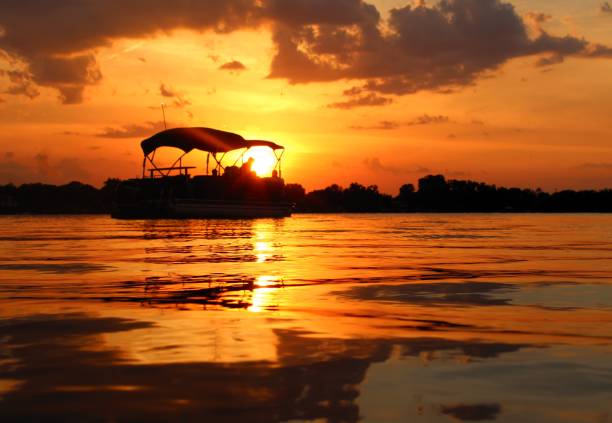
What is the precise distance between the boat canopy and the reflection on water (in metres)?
48.4

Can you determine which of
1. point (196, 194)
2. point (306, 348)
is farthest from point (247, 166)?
point (306, 348)

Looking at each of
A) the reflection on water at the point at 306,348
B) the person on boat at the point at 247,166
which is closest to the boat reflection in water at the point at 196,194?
the person on boat at the point at 247,166

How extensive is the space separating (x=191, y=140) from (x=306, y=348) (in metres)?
56.5

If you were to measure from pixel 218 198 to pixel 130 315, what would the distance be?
67.2 meters

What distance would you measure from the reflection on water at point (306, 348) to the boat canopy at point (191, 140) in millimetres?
48409

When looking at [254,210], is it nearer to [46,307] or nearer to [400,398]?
[46,307]

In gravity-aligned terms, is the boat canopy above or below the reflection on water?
above

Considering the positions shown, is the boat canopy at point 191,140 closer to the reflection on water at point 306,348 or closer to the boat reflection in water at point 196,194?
the boat reflection in water at point 196,194

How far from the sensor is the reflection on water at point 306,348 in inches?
179

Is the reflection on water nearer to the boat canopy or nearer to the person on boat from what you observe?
the boat canopy

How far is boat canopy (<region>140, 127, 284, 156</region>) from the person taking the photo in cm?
6172

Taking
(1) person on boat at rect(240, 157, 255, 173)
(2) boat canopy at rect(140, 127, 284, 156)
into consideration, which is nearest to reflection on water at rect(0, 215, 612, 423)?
(2) boat canopy at rect(140, 127, 284, 156)

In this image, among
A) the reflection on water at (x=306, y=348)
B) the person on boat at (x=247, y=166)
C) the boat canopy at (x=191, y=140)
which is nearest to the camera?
the reflection on water at (x=306, y=348)

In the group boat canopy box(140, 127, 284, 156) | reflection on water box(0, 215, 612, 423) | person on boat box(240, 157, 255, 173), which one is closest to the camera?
reflection on water box(0, 215, 612, 423)
